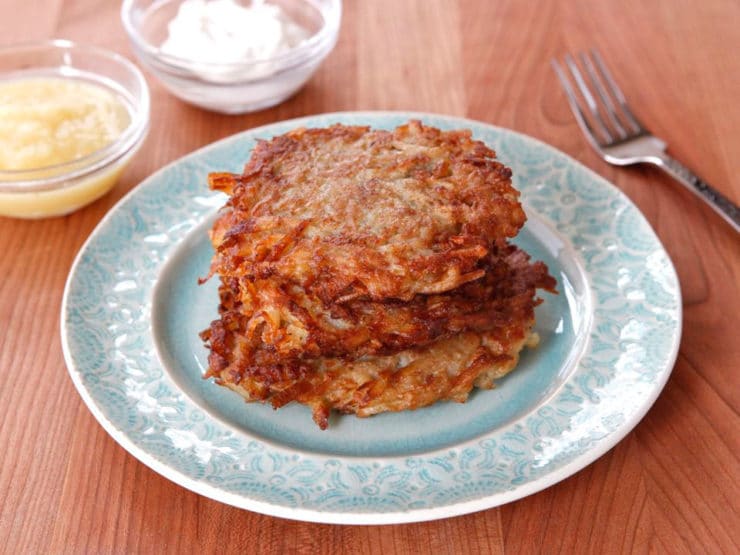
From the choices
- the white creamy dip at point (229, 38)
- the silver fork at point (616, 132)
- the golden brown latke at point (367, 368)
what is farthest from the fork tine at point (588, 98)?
the golden brown latke at point (367, 368)

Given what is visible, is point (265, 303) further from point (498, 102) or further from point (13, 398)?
point (498, 102)

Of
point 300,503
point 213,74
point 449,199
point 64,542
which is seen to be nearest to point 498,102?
point 213,74

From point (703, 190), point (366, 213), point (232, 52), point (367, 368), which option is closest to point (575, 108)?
point (703, 190)

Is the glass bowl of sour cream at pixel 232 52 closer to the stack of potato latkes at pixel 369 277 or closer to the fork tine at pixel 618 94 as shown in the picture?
the stack of potato latkes at pixel 369 277

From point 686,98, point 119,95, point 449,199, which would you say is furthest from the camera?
point 686,98

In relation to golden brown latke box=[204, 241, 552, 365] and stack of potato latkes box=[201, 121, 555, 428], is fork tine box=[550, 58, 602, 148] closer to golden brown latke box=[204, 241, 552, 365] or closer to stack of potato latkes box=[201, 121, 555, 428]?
stack of potato latkes box=[201, 121, 555, 428]

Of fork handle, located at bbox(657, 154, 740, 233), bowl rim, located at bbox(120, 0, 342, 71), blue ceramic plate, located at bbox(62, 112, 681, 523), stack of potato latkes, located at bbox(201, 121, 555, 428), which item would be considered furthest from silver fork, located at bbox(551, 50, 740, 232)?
bowl rim, located at bbox(120, 0, 342, 71)
